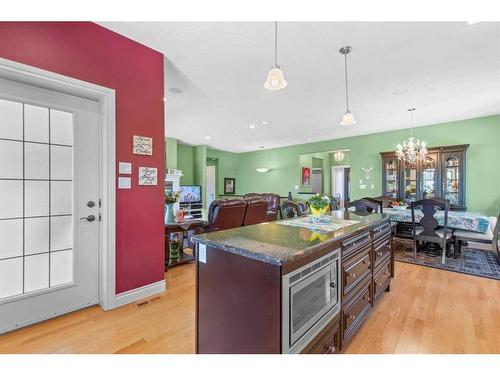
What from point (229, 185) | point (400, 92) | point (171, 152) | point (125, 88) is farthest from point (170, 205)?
point (229, 185)

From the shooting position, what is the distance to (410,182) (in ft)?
18.6

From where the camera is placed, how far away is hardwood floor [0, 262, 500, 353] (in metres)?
1.79

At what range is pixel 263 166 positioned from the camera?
943 centimetres

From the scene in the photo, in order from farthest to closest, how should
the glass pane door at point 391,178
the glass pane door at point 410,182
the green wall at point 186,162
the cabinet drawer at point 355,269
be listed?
the green wall at point 186,162 < the glass pane door at point 391,178 < the glass pane door at point 410,182 < the cabinet drawer at point 355,269

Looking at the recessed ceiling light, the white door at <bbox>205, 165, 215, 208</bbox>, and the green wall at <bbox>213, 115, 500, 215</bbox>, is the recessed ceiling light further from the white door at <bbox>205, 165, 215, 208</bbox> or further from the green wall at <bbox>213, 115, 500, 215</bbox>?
the white door at <bbox>205, 165, 215, 208</bbox>

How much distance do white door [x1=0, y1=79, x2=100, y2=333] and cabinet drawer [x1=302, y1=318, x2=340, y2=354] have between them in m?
2.16

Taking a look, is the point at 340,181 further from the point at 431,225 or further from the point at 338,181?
the point at 431,225

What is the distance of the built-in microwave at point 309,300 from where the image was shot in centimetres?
117

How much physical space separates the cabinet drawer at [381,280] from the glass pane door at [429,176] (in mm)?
3802

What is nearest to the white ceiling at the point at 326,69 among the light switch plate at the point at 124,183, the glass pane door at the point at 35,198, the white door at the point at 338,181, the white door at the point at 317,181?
the glass pane door at the point at 35,198

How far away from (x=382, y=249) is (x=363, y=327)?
2.56 ft

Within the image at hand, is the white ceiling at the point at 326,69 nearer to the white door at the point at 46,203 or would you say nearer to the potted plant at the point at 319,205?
the white door at the point at 46,203

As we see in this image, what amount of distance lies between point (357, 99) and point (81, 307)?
471 cm
